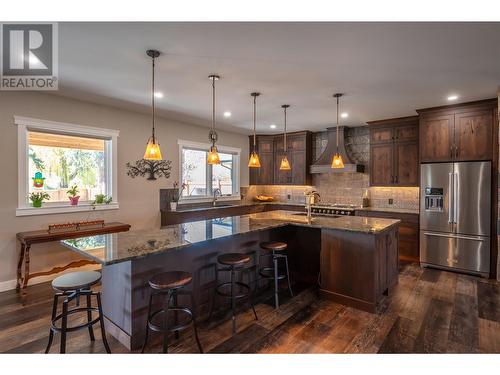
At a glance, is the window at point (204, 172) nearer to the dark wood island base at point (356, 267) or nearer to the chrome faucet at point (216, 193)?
the chrome faucet at point (216, 193)

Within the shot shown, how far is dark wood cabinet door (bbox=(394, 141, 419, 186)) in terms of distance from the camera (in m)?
5.03

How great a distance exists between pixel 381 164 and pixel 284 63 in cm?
357

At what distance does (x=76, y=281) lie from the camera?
2203 mm

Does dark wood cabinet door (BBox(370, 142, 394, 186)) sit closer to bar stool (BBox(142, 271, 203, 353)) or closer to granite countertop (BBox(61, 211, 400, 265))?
granite countertop (BBox(61, 211, 400, 265))

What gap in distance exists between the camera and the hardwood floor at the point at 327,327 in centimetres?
234

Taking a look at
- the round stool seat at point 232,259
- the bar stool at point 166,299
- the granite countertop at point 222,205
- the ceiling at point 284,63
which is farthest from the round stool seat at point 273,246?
the granite countertop at point 222,205

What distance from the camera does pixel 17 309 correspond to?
302 centimetres

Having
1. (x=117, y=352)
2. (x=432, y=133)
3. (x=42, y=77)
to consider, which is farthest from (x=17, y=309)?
(x=432, y=133)

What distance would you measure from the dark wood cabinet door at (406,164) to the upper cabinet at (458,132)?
382 mm

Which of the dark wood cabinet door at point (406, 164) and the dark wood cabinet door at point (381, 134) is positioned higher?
the dark wood cabinet door at point (381, 134)

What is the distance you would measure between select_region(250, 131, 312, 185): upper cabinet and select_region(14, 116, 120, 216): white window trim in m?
3.61

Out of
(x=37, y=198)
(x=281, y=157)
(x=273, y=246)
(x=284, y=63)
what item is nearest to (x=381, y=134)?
(x=281, y=157)

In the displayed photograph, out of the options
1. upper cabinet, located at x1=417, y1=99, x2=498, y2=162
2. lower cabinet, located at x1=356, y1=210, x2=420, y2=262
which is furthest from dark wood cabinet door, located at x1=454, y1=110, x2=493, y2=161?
lower cabinet, located at x1=356, y1=210, x2=420, y2=262
